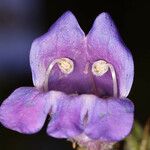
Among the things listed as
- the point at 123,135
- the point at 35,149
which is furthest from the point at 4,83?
the point at 123,135

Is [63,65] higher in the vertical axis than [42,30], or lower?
higher

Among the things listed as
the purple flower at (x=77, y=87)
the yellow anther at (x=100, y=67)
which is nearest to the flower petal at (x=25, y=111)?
the purple flower at (x=77, y=87)

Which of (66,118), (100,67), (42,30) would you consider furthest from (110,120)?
(42,30)

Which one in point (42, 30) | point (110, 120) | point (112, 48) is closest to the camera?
point (110, 120)

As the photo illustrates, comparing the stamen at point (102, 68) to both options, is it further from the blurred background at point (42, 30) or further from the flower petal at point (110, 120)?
the blurred background at point (42, 30)

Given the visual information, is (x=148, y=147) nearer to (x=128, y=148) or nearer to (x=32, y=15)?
(x=128, y=148)

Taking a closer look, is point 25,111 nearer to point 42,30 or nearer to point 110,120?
point 110,120

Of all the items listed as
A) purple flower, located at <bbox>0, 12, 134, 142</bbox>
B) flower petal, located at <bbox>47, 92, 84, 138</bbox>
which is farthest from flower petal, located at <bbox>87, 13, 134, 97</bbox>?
flower petal, located at <bbox>47, 92, 84, 138</bbox>
